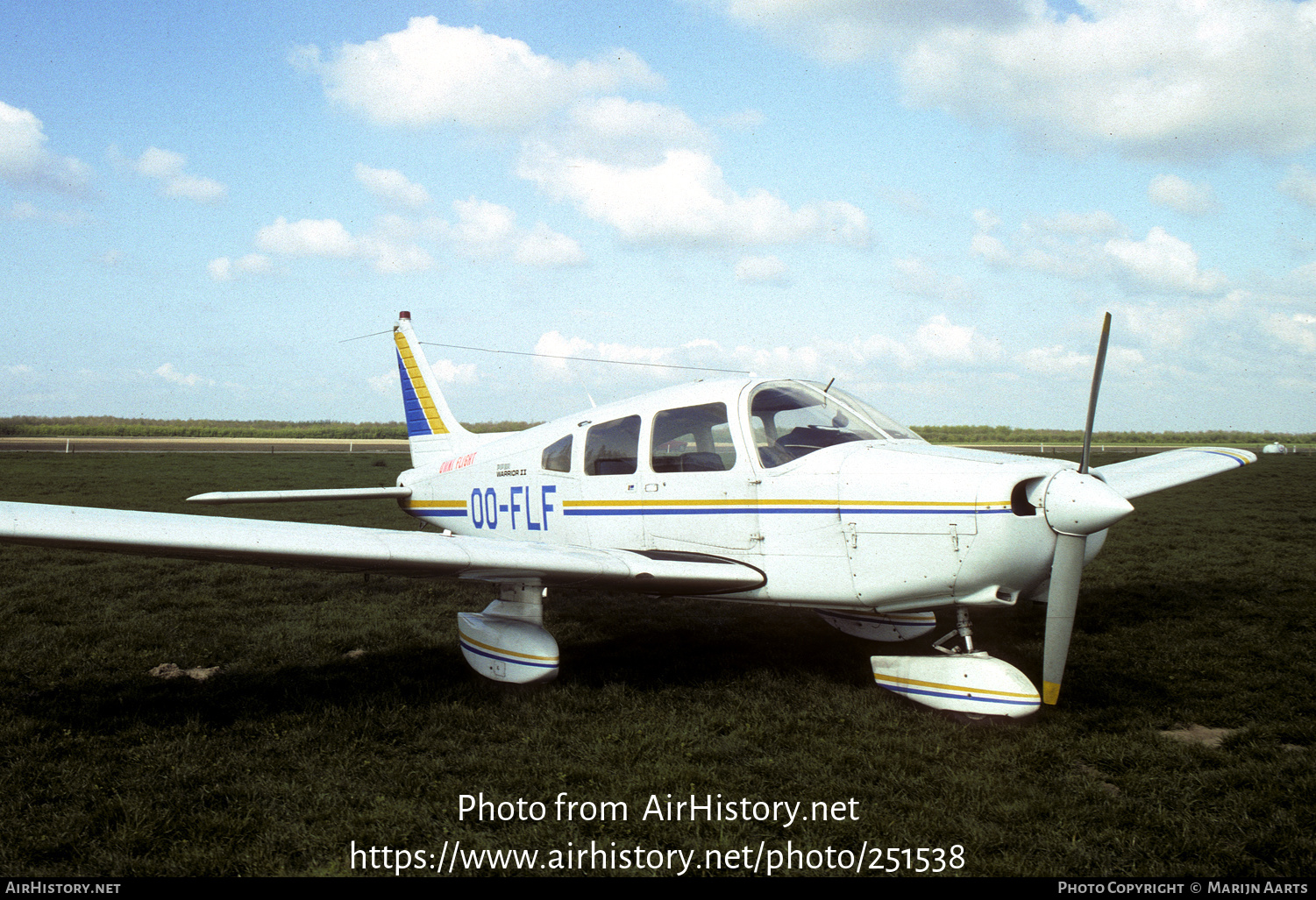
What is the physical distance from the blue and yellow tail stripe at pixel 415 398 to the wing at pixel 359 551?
4.63 meters

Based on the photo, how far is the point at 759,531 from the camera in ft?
18.2

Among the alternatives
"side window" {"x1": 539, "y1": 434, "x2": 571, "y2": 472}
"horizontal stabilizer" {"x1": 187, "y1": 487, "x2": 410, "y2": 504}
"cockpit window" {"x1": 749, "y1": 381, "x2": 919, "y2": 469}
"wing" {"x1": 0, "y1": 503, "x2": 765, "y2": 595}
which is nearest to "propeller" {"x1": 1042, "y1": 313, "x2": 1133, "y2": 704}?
"cockpit window" {"x1": 749, "y1": 381, "x2": 919, "y2": 469}

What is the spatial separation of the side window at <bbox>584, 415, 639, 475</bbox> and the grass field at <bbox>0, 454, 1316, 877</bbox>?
1.69m

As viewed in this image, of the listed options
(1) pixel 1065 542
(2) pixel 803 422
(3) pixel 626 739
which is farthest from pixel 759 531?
(1) pixel 1065 542

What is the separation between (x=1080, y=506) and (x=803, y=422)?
80.9 inches

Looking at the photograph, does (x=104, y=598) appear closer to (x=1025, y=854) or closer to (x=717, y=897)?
(x=717, y=897)

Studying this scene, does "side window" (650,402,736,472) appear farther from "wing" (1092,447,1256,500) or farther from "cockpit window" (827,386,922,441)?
"wing" (1092,447,1256,500)

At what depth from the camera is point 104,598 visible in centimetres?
842

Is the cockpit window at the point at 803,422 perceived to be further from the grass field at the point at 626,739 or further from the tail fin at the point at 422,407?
the tail fin at the point at 422,407

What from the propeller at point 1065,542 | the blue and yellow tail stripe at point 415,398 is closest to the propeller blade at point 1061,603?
the propeller at point 1065,542

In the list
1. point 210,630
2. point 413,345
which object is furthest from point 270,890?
point 413,345

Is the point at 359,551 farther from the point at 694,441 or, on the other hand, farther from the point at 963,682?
the point at 963,682

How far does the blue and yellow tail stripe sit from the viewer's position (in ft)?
32.2

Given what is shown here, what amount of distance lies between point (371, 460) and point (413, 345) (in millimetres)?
30686
